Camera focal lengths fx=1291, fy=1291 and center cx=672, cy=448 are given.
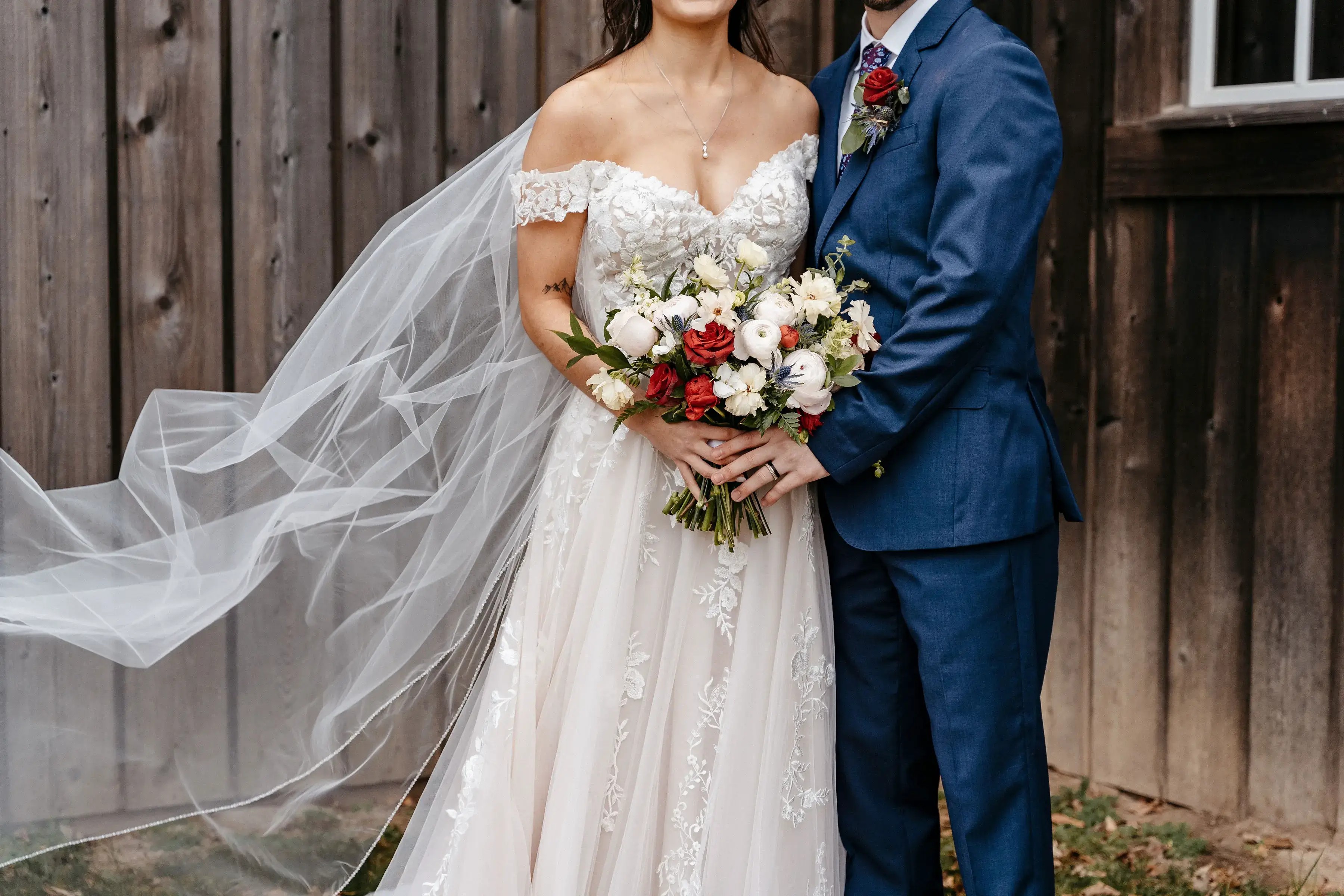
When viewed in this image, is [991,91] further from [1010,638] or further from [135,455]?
[135,455]

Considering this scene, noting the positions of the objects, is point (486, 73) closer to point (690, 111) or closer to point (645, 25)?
point (645, 25)

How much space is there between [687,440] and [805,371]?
0.31 meters

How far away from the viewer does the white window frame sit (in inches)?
132

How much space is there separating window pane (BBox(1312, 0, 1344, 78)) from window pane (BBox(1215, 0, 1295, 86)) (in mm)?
26

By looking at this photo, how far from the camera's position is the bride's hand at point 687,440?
8.28ft

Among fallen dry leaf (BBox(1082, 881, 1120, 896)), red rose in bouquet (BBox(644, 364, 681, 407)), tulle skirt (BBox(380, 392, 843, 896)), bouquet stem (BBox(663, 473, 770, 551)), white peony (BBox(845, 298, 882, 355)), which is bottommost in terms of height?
fallen dry leaf (BBox(1082, 881, 1120, 896))

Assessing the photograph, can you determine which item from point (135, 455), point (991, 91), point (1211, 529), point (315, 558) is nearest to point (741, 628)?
point (315, 558)

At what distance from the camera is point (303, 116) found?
3467 millimetres

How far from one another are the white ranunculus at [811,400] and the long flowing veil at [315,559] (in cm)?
67

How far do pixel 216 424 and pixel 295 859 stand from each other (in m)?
0.95

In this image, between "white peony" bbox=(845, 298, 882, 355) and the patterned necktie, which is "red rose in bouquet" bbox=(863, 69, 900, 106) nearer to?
the patterned necktie

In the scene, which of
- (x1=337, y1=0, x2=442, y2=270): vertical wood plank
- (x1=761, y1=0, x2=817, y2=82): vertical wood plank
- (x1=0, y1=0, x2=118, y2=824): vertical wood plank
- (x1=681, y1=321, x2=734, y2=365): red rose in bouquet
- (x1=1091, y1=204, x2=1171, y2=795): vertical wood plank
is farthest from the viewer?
(x1=761, y1=0, x2=817, y2=82): vertical wood plank

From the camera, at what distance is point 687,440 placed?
2545 mm

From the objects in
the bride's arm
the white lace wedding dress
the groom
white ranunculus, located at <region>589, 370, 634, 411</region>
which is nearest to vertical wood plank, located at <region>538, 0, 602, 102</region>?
the bride's arm
